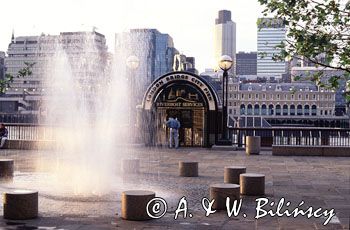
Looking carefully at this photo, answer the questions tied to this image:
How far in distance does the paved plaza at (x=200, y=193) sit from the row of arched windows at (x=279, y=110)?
133 metres

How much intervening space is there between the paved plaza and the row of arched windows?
436ft

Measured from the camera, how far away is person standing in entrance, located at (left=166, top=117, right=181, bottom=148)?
2712 centimetres

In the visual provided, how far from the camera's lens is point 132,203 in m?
Answer: 9.53

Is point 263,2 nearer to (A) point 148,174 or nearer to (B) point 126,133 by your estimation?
(A) point 148,174

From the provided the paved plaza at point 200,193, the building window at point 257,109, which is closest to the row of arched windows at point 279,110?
the building window at point 257,109

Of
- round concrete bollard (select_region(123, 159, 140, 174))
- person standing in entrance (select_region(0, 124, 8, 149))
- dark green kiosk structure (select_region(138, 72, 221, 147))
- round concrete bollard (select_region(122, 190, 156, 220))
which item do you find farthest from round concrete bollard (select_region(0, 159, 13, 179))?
dark green kiosk structure (select_region(138, 72, 221, 147))

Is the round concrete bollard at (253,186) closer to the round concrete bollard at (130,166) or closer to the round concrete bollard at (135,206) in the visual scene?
the round concrete bollard at (135,206)

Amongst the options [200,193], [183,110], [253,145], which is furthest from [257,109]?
[200,193]

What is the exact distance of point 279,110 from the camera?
155750 millimetres

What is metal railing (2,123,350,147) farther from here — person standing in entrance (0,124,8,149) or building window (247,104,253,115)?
building window (247,104,253,115)

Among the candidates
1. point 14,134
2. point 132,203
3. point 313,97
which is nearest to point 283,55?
point 132,203

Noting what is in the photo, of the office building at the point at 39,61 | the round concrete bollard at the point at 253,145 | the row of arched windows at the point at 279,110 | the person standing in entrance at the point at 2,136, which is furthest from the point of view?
the row of arched windows at the point at 279,110

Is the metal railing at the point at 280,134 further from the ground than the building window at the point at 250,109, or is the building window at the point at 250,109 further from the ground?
the building window at the point at 250,109

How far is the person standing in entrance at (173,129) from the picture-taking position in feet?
89.0
